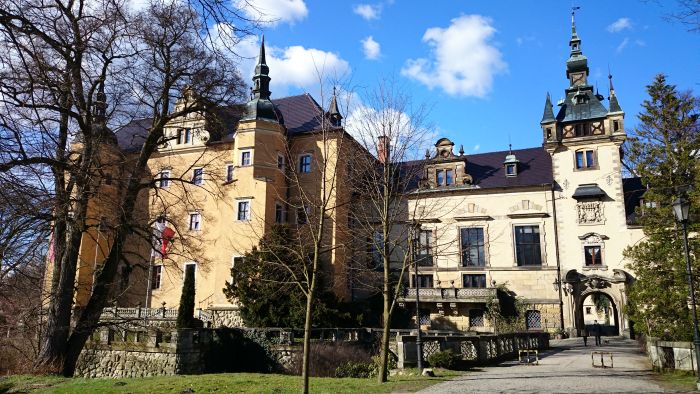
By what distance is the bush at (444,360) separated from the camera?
16859 mm

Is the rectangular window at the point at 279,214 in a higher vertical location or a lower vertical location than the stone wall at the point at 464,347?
higher

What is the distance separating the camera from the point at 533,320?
116 feet

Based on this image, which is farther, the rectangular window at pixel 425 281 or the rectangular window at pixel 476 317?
the rectangular window at pixel 425 281

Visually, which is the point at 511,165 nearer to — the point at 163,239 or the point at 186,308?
the point at 186,308

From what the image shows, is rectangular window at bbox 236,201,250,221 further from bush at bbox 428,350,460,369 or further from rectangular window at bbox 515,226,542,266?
bush at bbox 428,350,460,369

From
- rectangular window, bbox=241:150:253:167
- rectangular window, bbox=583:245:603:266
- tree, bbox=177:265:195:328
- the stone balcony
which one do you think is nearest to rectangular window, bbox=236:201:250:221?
rectangular window, bbox=241:150:253:167

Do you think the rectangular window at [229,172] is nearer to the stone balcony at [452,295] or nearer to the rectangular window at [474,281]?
the stone balcony at [452,295]

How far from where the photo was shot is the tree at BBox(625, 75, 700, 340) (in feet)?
55.6

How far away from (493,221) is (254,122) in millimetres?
18319

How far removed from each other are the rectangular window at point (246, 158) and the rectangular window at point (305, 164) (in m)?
3.56

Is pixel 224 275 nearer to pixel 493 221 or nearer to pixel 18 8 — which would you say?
pixel 493 221

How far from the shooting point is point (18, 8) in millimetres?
6312

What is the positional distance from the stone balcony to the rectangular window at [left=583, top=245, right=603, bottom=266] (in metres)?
6.84

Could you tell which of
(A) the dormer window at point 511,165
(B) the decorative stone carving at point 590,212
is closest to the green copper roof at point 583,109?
(A) the dormer window at point 511,165
